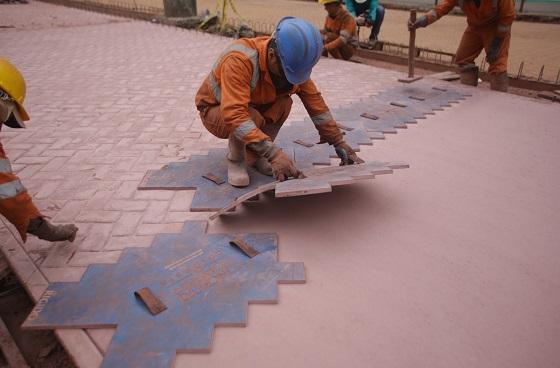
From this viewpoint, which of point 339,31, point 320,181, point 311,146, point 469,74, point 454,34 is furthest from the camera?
point 454,34

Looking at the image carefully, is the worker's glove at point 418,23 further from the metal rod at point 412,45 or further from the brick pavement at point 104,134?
the brick pavement at point 104,134

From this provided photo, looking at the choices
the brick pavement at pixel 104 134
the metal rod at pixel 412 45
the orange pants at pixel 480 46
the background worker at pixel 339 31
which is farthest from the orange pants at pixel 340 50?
the orange pants at pixel 480 46

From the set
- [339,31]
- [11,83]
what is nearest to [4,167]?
[11,83]

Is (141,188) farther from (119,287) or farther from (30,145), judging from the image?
(30,145)

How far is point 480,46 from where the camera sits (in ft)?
20.3

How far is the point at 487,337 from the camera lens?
2041mm

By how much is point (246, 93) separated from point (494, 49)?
4.66 m

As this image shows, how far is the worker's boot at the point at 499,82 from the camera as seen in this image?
6.06m

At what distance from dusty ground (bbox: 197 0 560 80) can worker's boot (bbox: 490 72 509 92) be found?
1.09 metres

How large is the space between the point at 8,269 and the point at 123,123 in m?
2.47

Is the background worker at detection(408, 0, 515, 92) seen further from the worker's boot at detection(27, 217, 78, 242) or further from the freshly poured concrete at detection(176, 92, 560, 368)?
the worker's boot at detection(27, 217, 78, 242)

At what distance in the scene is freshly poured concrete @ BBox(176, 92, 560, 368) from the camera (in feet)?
6.50

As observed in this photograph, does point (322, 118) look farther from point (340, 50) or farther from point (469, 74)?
point (340, 50)

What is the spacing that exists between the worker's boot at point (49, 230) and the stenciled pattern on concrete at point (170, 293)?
14.2 inches
